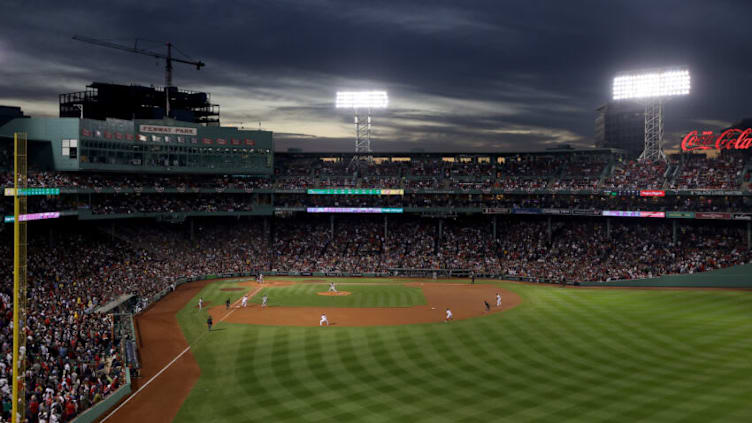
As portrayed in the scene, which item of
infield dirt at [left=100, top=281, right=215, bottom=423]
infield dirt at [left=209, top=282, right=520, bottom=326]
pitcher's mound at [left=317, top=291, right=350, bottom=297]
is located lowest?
infield dirt at [left=100, top=281, right=215, bottom=423]

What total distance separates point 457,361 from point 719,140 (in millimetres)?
42561

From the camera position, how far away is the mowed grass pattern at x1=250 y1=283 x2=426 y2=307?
140ft

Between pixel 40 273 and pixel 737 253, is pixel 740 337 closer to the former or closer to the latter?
pixel 737 253

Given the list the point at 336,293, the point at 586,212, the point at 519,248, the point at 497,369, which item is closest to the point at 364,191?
the point at 519,248

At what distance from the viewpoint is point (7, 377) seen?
21.3 m

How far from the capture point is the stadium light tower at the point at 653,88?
5741 centimetres

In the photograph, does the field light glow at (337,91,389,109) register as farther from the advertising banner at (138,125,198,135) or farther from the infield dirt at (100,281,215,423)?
the infield dirt at (100,281,215,423)

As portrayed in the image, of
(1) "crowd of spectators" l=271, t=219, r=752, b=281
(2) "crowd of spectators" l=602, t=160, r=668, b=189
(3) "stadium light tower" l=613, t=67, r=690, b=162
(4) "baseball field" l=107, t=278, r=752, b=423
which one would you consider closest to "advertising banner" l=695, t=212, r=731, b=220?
(1) "crowd of spectators" l=271, t=219, r=752, b=281

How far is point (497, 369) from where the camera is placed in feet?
85.6

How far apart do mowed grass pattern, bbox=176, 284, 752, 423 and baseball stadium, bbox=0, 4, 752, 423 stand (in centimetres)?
17

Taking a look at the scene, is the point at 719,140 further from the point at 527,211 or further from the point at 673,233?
the point at 527,211

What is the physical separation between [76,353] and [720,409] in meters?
28.1

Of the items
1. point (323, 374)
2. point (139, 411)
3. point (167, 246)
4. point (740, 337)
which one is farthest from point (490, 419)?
point (167, 246)

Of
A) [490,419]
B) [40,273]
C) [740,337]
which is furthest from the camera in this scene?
[40,273]
